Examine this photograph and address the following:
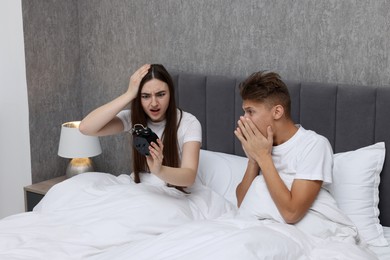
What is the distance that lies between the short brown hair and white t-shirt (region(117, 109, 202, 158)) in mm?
347

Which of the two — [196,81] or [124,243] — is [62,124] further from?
[124,243]

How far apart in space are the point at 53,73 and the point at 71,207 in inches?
53.0

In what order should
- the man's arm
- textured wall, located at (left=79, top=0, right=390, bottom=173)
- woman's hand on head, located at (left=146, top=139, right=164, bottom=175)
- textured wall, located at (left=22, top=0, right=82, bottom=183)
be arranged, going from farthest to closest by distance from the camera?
textured wall, located at (left=22, top=0, right=82, bottom=183), textured wall, located at (left=79, top=0, right=390, bottom=173), woman's hand on head, located at (left=146, top=139, right=164, bottom=175), the man's arm

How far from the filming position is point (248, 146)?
7.64ft

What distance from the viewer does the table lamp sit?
3.39 m

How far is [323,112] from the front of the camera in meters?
2.73

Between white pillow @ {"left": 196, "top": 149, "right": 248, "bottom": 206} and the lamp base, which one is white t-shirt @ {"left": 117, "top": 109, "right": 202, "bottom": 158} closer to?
white pillow @ {"left": 196, "top": 149, "right": 248, "bottom": 206}

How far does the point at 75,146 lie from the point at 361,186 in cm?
155

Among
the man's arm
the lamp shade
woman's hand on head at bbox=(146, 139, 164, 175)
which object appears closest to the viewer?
the man's arm

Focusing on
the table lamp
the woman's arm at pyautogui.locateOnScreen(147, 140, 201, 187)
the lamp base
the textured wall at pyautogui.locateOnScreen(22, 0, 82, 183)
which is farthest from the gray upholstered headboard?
the textured wall at pyautogui.locateOnScreen(22, 0, 82, 183)

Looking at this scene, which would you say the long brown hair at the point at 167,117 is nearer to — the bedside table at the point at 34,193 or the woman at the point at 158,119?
the woman at the point at 158,119

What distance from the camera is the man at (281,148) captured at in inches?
86.4

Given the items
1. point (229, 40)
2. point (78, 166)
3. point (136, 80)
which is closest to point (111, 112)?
point (136, 80)

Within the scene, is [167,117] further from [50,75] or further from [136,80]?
[50,75]
